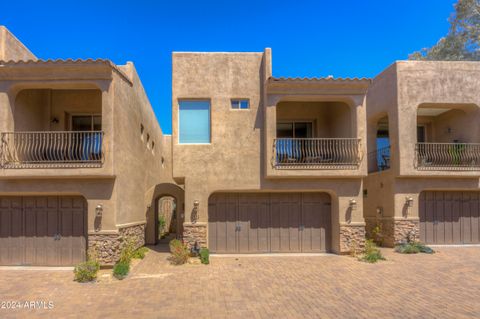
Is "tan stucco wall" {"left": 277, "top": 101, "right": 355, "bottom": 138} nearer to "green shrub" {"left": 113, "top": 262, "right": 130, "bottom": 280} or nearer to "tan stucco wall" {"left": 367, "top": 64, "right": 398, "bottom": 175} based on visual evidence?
"tan stucco wall" {"left": 367, "top": 64, "right": 398, "bottom": 175}

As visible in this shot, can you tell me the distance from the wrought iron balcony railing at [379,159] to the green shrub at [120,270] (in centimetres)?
1171

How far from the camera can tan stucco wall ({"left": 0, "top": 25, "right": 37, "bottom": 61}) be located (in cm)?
1148

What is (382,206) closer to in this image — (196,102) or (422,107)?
(422,107)

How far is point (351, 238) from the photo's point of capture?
13234 millimetres

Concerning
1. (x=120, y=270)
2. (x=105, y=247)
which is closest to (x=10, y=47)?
(x=105, y=247)

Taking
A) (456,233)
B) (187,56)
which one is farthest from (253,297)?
(456,233)

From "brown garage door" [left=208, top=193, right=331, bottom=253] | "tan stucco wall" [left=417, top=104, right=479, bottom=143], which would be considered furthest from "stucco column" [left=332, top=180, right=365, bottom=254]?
"tan stucco wall" [left=417, top=104, right=479, bottom=143]

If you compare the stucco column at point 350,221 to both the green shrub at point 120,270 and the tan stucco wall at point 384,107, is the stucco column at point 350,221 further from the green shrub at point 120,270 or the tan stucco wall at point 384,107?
the green shrub at point 120,270

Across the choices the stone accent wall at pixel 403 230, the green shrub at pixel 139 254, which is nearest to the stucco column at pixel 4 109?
the green shrub at pixel 139 254

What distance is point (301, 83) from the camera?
13.0 metres

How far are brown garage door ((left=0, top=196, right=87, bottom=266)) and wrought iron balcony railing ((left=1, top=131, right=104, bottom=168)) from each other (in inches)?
54.3

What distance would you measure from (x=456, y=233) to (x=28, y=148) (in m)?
17.3

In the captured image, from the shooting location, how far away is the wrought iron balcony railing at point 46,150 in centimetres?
1128

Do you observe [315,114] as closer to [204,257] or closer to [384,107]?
[384,107]
